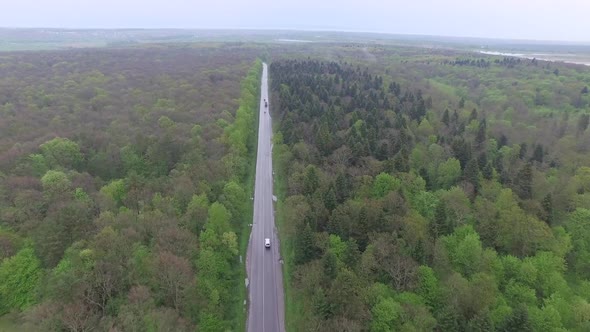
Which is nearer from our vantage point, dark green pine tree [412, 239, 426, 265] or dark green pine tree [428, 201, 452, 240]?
dark green pine tree [412, 239, 426, 265]

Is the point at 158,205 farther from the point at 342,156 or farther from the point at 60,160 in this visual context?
the point at 342,156

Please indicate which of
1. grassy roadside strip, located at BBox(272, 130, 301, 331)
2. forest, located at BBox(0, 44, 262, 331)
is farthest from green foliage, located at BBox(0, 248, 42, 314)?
grassy roadside strip, located at BBox(272, 130, 301, 331)

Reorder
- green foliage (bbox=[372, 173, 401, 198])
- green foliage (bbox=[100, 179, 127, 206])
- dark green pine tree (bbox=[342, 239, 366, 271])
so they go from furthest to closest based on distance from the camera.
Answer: green foliage (bbox=[372, 173, 401, 198]) → green foliage (bbox=[100, 179, 127, 206]) → dark green pine tree (bbox=[342, 239, 366, 271])

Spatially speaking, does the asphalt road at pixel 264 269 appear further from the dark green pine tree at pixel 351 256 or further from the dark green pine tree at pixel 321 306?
the dark green pine tree at pixel 351 256

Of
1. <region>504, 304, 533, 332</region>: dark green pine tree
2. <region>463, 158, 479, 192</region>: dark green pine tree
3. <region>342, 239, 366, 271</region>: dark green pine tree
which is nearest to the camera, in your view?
<region>504, 304, 533, 332</region>: dark green pine tree

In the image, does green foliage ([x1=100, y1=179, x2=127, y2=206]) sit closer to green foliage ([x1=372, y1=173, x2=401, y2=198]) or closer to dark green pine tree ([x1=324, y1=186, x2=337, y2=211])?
dark green pine tree ([x1=324, y1=186, x2=337, y2=211])

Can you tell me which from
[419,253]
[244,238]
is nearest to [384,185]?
[419,253]
